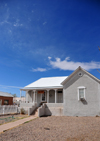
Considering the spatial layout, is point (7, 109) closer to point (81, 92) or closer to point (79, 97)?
point (79, 97)

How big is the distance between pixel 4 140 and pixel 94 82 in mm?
12218

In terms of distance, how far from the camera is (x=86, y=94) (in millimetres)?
15648

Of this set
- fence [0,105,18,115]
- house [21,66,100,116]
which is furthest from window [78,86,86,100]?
fence [0,105,18,115]

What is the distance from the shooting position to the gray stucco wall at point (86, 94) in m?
15.2

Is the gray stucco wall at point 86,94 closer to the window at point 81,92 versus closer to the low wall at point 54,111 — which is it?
the window at point 81,92

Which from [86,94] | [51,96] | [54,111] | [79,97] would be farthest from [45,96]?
[86,94]

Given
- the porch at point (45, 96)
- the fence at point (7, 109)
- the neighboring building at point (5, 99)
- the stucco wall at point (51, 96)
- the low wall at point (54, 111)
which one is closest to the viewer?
the low wall at point (54, 111)

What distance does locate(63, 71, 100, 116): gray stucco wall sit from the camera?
15.2m

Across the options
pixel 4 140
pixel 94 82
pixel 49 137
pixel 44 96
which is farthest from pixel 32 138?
pixel 44 96

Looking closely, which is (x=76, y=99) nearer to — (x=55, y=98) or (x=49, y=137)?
(x=55, y=98)

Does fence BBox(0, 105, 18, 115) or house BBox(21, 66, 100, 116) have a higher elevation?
house BBox(21, 66, 100, 116)

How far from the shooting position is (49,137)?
24.0ft

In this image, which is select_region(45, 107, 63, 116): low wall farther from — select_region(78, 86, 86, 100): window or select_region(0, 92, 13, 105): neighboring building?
select_region(0, 92, 13, 105): neighboring building

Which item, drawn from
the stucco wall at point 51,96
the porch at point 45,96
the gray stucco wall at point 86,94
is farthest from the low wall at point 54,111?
the stucco wall at point 51,96
